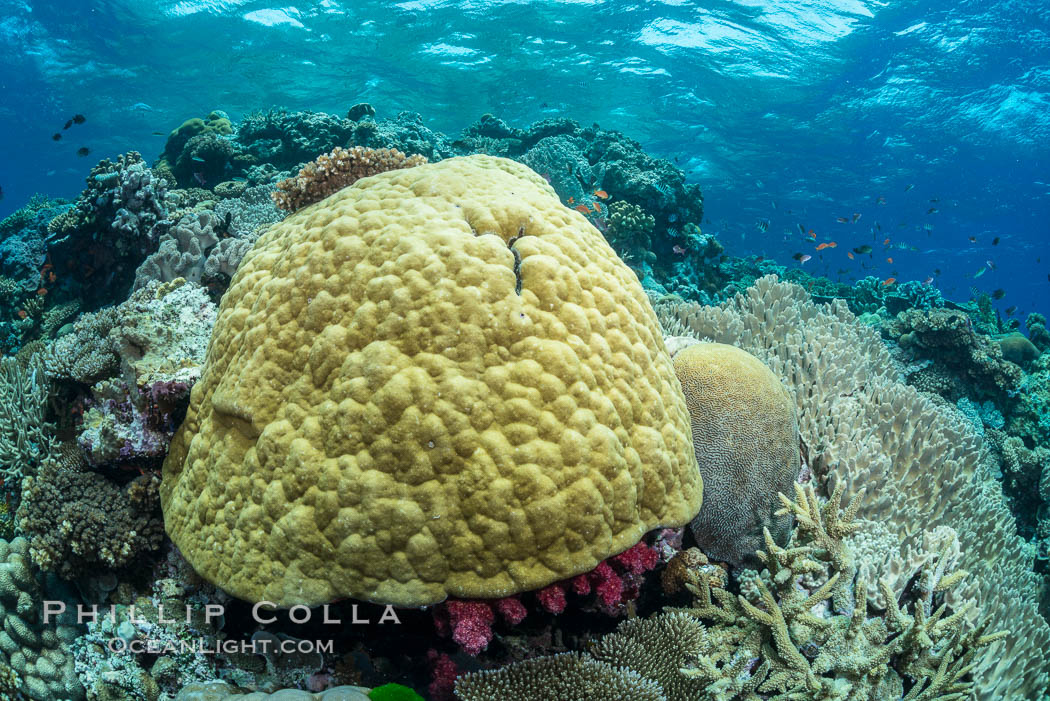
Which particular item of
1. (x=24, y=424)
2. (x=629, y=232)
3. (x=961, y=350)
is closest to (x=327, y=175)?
(x=24, y=424)

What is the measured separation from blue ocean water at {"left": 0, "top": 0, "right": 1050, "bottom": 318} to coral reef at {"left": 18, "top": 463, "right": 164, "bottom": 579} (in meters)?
17.9

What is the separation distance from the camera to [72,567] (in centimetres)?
309

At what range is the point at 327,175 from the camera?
4.02 metres

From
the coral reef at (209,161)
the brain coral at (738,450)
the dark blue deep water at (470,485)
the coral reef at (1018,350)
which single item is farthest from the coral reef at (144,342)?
the coral reef at (1018,350)

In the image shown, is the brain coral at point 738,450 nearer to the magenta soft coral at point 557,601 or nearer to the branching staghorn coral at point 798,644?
the branching staghorn coral at point 798,644

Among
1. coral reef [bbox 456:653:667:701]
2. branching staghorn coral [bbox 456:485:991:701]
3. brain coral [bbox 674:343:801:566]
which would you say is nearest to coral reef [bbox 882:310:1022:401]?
brain coral [bbox 674:343:801:566]

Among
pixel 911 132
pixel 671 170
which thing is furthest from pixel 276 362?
pixel 911 132

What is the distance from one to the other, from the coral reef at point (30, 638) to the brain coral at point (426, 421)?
4.93 ft

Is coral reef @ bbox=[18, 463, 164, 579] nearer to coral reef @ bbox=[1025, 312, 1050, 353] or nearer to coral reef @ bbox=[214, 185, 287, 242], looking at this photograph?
coral reef @ bbox=[214, 185, 287, 242]

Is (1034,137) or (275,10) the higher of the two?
(275,10)

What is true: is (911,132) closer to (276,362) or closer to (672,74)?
(672,74)

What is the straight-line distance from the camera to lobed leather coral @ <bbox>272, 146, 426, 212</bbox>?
3973 millimetres

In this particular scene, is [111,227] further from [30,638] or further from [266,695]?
[266,695]

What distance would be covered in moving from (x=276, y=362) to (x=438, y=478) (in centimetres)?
105
